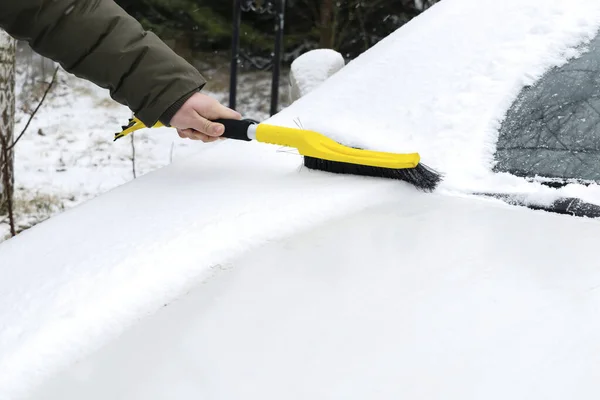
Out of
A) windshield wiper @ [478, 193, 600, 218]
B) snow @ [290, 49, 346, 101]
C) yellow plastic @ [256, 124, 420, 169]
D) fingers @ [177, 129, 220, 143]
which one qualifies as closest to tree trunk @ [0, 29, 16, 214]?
snow @ [290, 49, 346, 101]

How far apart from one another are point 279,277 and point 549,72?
2.97 ft

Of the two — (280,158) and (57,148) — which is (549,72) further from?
(57,148)

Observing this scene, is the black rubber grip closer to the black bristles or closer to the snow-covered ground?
the black bristles

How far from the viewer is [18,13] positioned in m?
1.20

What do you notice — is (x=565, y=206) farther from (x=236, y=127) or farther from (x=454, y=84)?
(x=236, y=127)

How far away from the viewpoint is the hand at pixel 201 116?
4.64ft

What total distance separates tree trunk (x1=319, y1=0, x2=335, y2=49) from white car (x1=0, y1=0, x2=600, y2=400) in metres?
5.75

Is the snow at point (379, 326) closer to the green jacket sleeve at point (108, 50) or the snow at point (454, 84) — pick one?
the snow at point (454, 84)

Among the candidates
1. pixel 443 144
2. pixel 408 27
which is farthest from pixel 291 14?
pixel 443 144

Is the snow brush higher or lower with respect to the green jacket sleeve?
lower

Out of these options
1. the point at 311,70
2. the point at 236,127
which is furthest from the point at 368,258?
the point at 311,70

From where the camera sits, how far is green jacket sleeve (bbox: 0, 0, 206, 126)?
1229 mm

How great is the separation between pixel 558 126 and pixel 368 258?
2.03ft

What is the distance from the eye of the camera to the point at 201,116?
1.44 m
